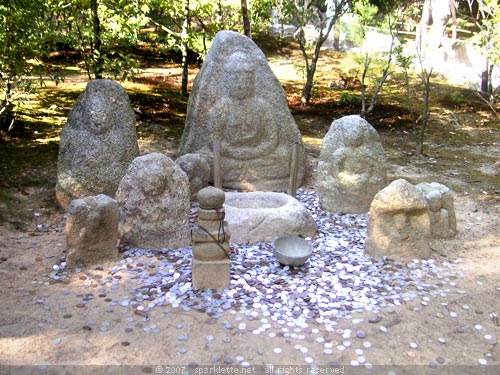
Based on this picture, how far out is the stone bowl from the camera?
15.6 ft

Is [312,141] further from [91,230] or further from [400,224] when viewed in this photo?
[91,230]

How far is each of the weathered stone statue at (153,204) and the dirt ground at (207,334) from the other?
499 mm

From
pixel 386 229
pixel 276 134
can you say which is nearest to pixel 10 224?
pixel 276 134

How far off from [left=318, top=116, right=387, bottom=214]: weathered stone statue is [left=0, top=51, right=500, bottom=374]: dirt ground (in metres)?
1.31

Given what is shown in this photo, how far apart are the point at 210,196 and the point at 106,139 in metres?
2.33

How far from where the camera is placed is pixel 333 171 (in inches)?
251

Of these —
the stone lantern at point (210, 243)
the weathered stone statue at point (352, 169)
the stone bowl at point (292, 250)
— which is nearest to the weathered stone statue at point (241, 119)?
the weathered stone statue at point (352, 169)

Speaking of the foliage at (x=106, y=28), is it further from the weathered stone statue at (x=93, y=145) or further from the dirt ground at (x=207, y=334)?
the dirt ground at (x=207, y=334)

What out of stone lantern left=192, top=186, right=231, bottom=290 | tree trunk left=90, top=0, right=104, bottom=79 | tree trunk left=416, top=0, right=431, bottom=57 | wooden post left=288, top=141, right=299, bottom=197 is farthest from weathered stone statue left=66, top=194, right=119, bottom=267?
tree trunk left=416, top=0, right=431, bottom=57

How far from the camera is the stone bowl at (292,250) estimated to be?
4.75 metres

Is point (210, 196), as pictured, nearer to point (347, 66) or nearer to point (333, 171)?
point (333, 171)

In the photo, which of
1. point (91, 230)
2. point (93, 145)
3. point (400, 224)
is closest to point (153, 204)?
point (91, 230)

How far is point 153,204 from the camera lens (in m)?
5.14

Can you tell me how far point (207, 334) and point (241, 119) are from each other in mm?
3625
